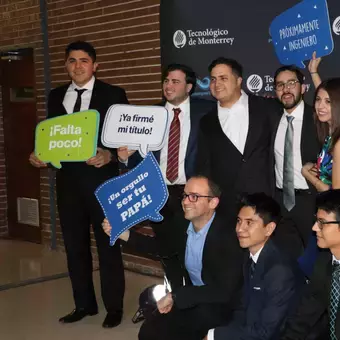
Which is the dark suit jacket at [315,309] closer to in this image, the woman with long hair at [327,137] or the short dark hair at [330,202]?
the short dark hair at [330,202]

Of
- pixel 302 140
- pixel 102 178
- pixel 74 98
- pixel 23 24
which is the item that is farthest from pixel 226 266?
pixel 23 24

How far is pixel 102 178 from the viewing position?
11.9 feet

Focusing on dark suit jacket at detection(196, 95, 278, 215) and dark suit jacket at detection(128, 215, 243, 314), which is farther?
dark suit jacket at detection(196, 95, 278, 215)

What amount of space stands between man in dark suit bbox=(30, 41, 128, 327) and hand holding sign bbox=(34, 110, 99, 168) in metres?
0.09

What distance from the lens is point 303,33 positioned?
10.2ft

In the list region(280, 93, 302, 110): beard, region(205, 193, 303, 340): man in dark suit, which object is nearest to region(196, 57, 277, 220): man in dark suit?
region(280, 93, 302, 110): beard

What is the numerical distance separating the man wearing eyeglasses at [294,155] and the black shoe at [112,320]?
129cm

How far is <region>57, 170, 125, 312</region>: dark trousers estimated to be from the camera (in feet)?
12.0

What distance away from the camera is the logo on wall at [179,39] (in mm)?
4348

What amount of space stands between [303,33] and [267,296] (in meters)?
1.44

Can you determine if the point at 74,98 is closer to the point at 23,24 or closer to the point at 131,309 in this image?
the point at 131,309

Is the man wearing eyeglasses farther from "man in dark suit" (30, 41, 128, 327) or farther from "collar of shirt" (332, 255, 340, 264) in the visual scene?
"man in dark suit" (30, 41, 128, 327)

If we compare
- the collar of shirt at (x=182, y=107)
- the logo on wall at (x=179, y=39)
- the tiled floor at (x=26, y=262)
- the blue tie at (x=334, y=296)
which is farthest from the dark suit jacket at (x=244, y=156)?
the tiled floor at (x=26, y=262)

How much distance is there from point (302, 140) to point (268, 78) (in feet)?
3.03
